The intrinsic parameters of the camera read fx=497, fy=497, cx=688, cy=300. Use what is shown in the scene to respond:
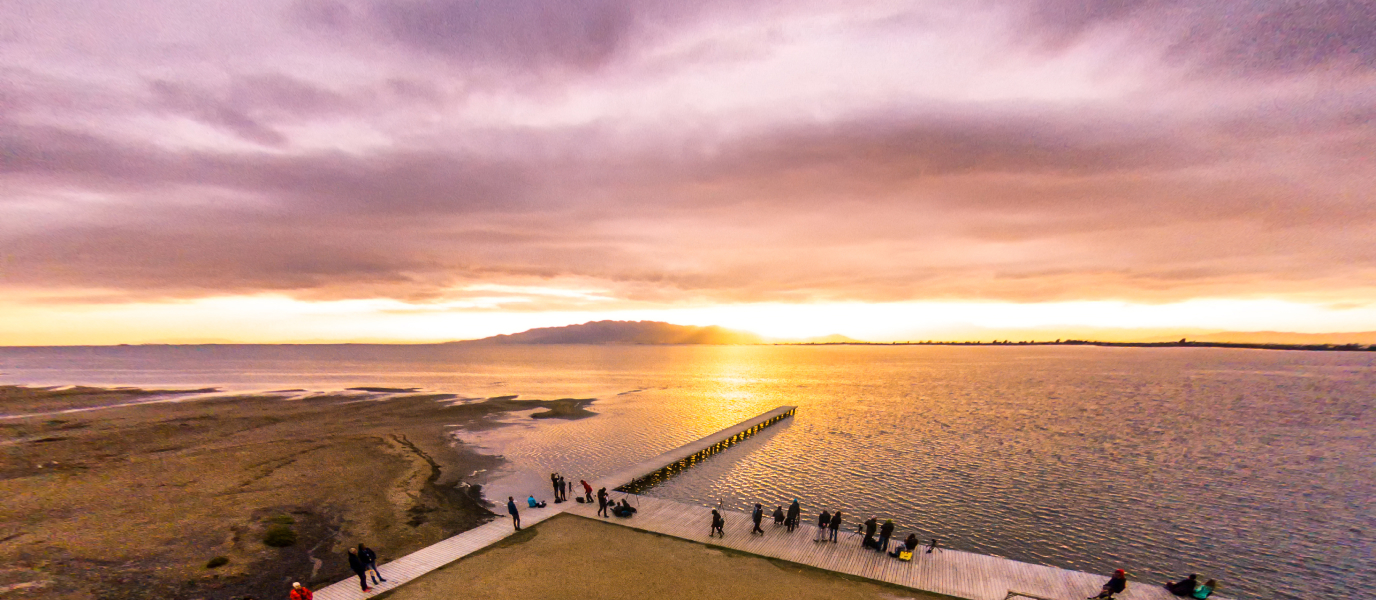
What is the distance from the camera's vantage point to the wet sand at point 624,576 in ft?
63.8

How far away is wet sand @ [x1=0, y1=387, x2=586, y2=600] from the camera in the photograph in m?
23.2

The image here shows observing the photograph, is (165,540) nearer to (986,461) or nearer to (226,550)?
(226,550)

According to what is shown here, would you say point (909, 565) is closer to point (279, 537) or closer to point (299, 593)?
point (299, 593)

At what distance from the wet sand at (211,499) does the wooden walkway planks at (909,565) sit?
14.1 meters

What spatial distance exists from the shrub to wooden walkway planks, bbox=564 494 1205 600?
51.5ft

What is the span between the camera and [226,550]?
83.5 ft

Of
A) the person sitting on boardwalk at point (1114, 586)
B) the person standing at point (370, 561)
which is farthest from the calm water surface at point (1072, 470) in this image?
the person standing at point (370, 561)

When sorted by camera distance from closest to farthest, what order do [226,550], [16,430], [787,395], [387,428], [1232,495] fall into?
[226,550] < [1232,495] < [16,430] < [387,428] < [787,395]

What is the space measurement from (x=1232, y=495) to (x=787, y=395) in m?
70.3

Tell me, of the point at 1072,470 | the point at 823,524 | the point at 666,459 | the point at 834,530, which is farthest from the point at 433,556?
the point at 1072,470

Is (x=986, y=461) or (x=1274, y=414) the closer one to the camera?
(x=986, y=461)

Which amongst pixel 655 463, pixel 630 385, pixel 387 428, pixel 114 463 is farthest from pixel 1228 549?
pixel 630 385

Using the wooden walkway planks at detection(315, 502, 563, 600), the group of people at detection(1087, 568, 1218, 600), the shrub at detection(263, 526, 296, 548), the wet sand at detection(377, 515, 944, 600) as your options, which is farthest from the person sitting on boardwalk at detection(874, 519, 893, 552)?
the shrub at detection(263, 526, 296, 548)

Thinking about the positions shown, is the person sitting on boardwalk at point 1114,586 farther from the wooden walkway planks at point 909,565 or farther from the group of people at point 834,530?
the group of people at point 834,530
